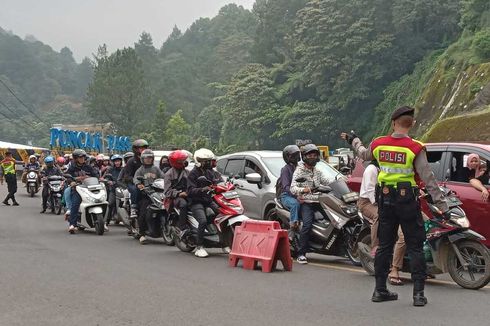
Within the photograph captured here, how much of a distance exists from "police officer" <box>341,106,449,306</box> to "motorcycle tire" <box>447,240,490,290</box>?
0.95 meters

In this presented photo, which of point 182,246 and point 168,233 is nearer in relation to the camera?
point 182,246

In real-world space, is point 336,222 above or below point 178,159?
below

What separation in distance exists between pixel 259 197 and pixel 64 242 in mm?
3823

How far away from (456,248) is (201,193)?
4.26 meters

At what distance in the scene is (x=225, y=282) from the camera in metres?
8.50

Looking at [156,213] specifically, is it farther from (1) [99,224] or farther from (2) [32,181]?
(2) [32,181]


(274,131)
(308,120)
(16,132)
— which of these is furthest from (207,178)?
(16,132)

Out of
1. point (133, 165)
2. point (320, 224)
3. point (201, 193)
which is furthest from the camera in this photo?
point (133, 165)

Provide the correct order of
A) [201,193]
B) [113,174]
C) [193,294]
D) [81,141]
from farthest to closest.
A: [81,141] → [113,174] → [201,193] → [193,294]

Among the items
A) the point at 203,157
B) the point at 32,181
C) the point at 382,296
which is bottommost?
the point at 32,181

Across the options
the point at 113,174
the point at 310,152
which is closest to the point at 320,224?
the point at 310,152

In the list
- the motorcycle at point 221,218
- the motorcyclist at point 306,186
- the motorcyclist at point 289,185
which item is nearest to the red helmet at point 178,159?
the motorcycle at point 221,218

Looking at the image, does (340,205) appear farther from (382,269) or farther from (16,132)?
(16,132)

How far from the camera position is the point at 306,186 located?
33.2 ft
